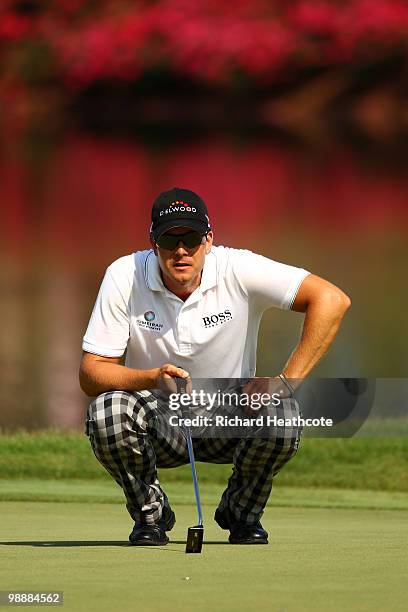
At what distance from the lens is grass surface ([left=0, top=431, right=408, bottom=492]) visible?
7.75 meters

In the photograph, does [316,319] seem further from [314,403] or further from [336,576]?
[336,576]

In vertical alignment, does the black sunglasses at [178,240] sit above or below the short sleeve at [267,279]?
above

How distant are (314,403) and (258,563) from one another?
801mm

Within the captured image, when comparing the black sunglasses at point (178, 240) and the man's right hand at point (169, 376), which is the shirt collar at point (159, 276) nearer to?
the black sunglasses at point (178, 240)

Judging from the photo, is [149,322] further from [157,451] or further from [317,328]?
[317,328]

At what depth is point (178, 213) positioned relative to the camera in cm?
498

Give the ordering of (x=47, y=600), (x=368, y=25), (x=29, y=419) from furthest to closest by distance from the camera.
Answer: (x=368, y=25) → (x=29, y=419) → (x=47, y=600)

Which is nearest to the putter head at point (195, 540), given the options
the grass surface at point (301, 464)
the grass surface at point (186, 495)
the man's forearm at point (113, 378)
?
the man's forearm at point (113, 378)

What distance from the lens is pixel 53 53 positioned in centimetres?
4653

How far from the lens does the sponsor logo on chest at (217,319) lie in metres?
5.15

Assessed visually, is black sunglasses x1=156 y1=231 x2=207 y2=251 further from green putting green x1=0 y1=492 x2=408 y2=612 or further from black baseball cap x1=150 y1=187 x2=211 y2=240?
green putting green x1=0 y1=492 x2=408 y2=612

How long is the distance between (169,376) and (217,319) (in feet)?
1.23

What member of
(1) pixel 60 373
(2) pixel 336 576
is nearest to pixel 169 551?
(2) pixel 336 576

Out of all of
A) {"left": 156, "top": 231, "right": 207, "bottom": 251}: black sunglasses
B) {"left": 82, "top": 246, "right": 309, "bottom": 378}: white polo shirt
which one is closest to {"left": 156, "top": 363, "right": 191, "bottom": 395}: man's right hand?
{"left": 82, "top": 246, "right": 309, "bottom": 378}: white polo shirt
